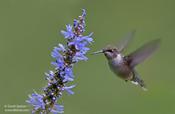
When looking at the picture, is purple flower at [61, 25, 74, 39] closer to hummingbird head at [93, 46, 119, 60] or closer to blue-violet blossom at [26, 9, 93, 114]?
blue-violet blossom at [26, 9, 93, 114]

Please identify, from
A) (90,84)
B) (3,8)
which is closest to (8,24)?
(3,8)

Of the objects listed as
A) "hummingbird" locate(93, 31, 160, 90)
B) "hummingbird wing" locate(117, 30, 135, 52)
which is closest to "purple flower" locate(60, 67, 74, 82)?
"hummingbird" locate(93, 31, 160, 90)

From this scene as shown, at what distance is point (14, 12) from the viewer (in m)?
9.54

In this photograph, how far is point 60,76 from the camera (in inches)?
141

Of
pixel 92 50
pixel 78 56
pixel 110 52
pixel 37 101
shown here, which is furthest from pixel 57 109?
pixel 92 50

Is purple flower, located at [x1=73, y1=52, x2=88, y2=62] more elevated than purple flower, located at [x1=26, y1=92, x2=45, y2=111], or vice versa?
purple flower, located at [x1=73, y1=52, x2=88, y2=62]

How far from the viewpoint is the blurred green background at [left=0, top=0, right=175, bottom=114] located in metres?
8.15

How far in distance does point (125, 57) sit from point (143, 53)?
0.28 metres

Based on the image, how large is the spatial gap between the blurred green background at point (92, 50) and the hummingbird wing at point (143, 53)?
7.81ft

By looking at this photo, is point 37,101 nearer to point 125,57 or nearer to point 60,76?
point 60,76

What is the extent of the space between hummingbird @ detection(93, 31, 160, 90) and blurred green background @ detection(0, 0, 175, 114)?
2.27m

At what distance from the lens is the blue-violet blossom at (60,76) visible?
355cm

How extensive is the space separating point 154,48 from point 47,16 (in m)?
4.77

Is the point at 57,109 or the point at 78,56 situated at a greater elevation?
the point at 78,56
